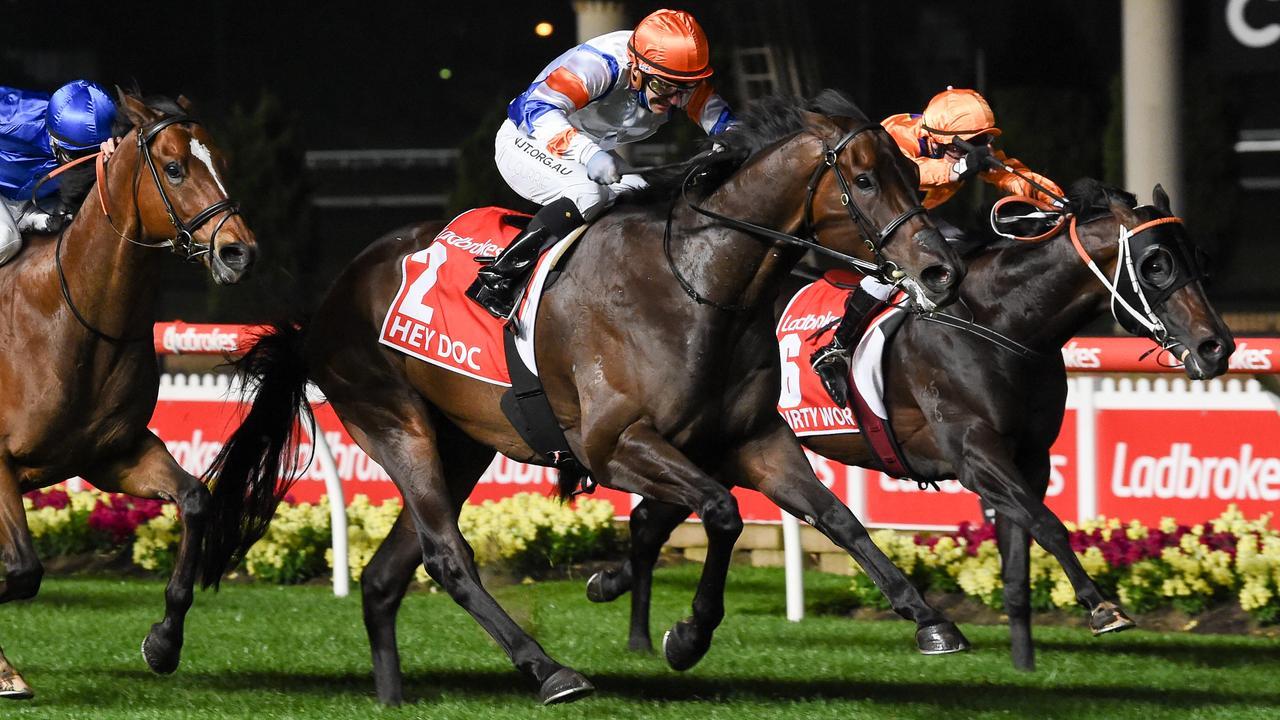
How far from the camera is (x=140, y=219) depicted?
15.9 ft

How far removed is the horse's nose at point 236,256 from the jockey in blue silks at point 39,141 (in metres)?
0.78

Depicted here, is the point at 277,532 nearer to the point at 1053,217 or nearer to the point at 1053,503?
the point at 1053,503

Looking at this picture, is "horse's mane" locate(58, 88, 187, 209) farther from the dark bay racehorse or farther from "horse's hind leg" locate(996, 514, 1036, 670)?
"horse's hind leg" locate(996, 514, 1036, 670)

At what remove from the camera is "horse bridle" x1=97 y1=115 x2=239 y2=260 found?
4.66 meters

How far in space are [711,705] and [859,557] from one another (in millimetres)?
825

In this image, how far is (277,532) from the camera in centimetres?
802

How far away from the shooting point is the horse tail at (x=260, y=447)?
5.42 meters

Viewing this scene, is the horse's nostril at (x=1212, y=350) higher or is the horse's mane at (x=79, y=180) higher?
the horse's mane at (x=79, y=180)

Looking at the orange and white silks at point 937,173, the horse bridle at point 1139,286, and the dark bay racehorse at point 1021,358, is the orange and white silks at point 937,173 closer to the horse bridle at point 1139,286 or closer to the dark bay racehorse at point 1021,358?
the dark bay racehorse at point 1021,358

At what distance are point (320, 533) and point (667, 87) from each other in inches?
159

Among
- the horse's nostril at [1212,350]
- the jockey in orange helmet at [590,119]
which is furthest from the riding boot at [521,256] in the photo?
the horse's nostril at [1212,350]

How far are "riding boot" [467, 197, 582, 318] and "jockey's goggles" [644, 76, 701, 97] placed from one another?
1.28ft

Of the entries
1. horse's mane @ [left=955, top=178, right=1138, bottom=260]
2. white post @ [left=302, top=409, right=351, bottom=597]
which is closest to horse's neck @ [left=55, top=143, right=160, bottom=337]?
white post @ [left=302, top=409, right=351, bottom=597]

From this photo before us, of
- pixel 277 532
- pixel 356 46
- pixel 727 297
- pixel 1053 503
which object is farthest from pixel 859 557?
pixel 356 46
